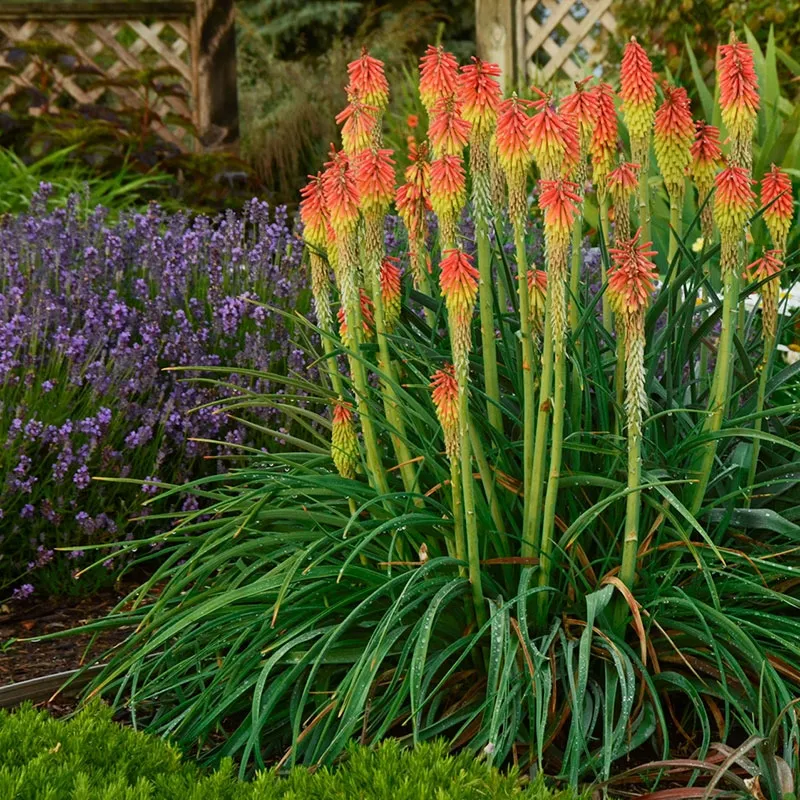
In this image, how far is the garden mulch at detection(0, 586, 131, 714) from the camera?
2879 millimetres

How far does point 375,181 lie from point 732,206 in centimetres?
65

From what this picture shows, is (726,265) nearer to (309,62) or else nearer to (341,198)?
(341,198)

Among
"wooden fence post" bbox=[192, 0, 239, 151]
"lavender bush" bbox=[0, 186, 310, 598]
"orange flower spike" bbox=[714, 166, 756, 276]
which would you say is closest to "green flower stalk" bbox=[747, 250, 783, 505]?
"orange flower spike" bbox=[714, 166, 756, 276]

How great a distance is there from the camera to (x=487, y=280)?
232cm

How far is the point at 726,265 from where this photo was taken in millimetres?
2332

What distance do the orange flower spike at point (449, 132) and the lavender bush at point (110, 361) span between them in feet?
3.34

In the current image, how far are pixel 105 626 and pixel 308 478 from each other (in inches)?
21.2

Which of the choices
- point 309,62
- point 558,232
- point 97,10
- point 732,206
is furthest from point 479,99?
point 309,62

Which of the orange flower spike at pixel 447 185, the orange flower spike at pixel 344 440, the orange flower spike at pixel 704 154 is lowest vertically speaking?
the orange flower spike at pixel 344 440

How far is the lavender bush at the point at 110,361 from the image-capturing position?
3.36 m

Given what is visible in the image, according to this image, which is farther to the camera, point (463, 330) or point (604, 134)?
point (604, 134)

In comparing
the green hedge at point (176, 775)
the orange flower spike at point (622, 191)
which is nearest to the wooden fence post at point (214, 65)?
the orange flower spike at point (622, 191)

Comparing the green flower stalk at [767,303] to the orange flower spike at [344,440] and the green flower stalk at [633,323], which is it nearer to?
the green flower stalk at [633,323]

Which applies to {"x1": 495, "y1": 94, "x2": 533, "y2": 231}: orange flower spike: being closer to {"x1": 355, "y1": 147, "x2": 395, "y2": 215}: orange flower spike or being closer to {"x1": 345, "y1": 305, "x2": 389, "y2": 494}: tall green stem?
{"x1": 355, "y1": 147, "x2": 395, "y2": 215}: orange flower spike
